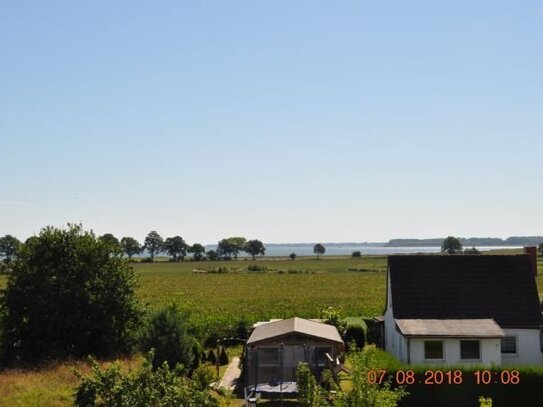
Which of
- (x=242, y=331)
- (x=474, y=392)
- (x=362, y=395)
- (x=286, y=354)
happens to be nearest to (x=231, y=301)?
(x=242, y=331)

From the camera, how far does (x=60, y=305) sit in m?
28.6

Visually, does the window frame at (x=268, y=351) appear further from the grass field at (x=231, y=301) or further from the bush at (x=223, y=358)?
the bush at (x=223, y=358)

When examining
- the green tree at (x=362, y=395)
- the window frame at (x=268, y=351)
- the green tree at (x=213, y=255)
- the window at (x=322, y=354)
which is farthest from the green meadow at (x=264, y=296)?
the green tree at (x=213, y=255)

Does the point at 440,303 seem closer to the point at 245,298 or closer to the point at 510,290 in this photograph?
the point at 510,290

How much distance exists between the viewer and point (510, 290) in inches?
1190

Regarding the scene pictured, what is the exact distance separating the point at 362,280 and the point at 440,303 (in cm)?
6103

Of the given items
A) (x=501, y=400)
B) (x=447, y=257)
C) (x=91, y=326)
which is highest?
(x=447, y=257)

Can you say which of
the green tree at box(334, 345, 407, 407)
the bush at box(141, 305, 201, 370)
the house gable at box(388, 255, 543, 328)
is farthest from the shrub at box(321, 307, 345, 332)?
the green tree at box(334, 345, 407, 407)

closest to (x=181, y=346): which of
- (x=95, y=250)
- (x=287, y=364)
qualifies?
(x=287, y=364)

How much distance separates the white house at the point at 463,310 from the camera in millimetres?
26812

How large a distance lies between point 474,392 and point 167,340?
1215 centimetres

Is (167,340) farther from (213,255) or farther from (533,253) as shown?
(213,255)

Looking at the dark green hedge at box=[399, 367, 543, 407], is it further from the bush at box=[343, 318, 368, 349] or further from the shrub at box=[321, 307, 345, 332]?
the shrub at box=[321, 307, 345, 332]

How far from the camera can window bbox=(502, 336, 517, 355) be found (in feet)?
94.0
